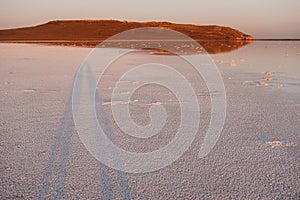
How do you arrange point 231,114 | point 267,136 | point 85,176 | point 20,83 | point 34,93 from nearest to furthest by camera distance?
1. point 85,176
2. point 267,136
3. point 231,114
4. point 34,93
5. point 20,83

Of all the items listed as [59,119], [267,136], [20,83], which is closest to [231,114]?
[267,136]

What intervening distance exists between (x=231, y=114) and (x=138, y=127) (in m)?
1.10

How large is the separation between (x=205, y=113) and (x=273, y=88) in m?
2.12

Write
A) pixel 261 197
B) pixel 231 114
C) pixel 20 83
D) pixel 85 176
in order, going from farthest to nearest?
pixel 20 83 → pixel 231 114 → pixel 85 176 → pixel 261 197

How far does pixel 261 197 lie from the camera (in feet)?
4.88

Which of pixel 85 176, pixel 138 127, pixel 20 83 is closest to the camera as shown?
pixel 85 176

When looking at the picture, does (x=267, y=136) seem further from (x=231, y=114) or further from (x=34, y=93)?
(x=34, y=93)

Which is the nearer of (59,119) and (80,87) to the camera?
(59,119)

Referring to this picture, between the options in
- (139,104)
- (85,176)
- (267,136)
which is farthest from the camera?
(139,104)

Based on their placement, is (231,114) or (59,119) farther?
(231,114)

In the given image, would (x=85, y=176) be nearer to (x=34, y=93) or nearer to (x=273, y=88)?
(x=34, y=93)

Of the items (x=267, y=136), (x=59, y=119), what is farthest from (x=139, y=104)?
(x=267, y=136)

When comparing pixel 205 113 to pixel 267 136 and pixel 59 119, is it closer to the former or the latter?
pixel 267 136

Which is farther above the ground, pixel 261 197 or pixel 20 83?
pixel 20 83
